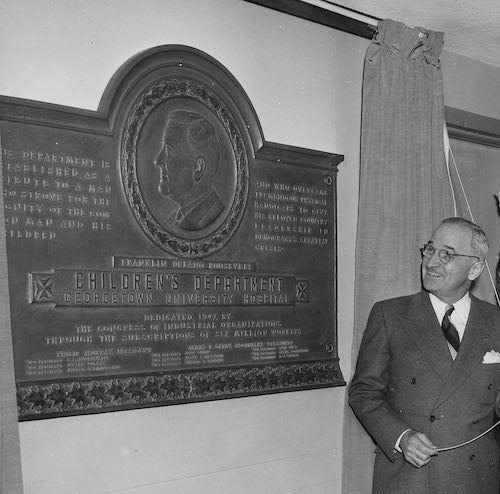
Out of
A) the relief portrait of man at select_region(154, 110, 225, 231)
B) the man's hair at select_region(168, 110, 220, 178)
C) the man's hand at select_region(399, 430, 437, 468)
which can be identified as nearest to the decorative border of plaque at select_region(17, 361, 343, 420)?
the relief portrait of man at select_region(154, 110, 225, 231)

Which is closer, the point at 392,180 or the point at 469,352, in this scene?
the point at 469,352

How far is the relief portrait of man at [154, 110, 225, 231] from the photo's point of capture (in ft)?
A: 10.6

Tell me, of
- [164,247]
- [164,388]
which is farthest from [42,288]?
[164,388]

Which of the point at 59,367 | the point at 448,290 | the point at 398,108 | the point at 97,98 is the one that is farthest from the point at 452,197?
the point at 59,367

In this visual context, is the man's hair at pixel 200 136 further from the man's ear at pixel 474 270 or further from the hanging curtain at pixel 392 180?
the man's ear at pixel 474 270

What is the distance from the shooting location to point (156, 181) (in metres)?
3.19

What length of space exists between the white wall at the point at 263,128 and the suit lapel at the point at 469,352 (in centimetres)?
82

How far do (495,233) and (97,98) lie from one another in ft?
10.2

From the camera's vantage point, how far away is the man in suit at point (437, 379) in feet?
10.2

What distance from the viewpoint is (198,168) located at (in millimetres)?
3322

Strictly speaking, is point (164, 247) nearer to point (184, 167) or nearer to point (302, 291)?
point (184, 167)

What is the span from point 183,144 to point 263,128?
512 mm

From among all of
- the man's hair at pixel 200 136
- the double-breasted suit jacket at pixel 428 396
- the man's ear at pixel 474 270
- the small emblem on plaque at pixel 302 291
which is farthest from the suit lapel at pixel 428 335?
the man's hair at pixel 200 136

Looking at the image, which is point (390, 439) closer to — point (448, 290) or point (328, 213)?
point (448, 290)
